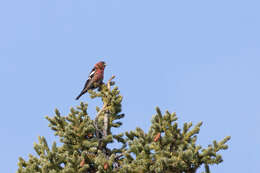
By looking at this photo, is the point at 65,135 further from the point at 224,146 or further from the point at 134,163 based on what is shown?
the point at 224,146

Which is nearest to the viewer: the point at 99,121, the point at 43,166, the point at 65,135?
the point at 43,166

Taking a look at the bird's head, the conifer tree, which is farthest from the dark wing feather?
the conifer tree

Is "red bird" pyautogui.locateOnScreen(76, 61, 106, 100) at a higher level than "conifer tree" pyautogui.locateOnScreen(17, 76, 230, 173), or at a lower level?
higher

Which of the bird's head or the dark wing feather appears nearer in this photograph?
the dark wing feather

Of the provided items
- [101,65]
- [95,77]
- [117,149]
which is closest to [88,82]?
[95,77]

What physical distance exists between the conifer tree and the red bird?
4.11 m

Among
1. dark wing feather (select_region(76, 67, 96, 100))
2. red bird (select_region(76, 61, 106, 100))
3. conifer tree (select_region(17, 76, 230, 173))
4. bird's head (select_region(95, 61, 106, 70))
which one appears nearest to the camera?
conifer tree (select_region(17, 76, 230, 173))

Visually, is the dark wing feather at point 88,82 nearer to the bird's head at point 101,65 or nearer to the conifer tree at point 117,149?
the bird's head at point 101,65

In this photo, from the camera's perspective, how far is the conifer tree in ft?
32.5

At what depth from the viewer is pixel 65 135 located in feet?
37.2

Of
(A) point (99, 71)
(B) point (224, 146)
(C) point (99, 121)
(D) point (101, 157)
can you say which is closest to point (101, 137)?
(C) point (99, 121)

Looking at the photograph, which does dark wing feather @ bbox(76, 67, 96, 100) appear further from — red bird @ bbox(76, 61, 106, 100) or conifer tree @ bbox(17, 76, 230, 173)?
conifer tree @ bbox(17, 76, 230, 173)

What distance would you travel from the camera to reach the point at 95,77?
1661 cm

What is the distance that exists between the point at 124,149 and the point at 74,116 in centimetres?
154
